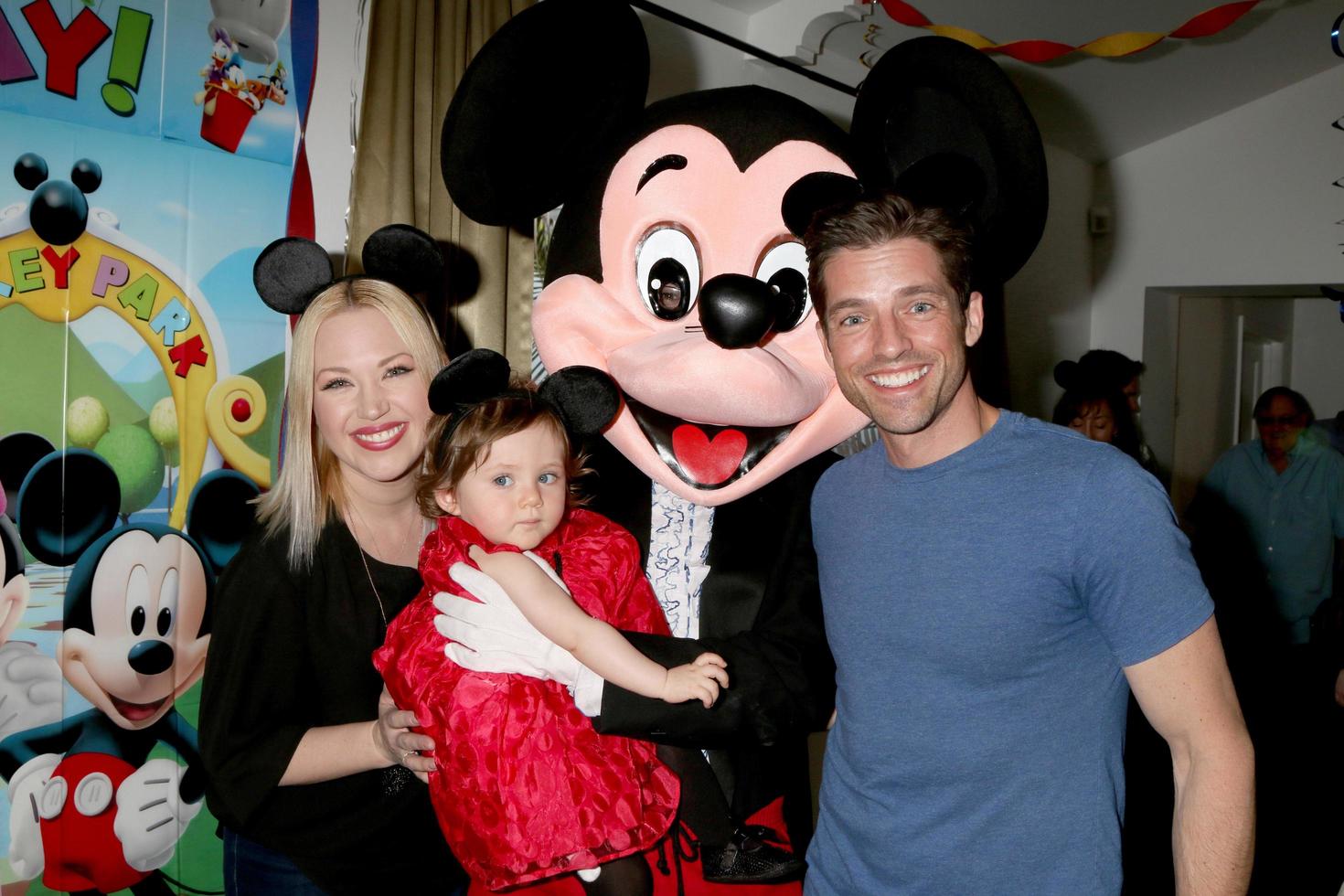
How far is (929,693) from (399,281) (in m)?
1.06

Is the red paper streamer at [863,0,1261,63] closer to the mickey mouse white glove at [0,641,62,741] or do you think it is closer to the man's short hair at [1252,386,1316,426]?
the man's short hair at [1252,386,1316,426]

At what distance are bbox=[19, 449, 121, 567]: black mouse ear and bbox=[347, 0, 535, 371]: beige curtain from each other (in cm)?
73

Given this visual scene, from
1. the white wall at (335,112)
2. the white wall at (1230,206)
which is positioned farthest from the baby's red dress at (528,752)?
the white wall at (1230,206)

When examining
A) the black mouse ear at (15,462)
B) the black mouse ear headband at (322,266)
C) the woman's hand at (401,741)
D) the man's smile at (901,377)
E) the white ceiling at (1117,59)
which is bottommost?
the woman's hand at (401,741)

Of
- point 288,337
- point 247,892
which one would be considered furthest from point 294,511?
point 288,337

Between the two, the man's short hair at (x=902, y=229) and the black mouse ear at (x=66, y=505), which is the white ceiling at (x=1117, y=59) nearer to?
the man's short hair at (x=902, y=229)

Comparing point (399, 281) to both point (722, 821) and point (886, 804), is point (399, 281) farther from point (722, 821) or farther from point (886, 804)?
point (886, 804)

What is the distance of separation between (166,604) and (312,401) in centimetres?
96

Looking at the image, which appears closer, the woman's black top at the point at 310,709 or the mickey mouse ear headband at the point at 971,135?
the woman's black top at the point at 310,709

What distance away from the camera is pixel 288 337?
2391mm

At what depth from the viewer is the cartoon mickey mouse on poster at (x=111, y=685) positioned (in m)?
2.02

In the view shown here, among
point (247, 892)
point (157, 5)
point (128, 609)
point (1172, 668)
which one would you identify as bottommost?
point (247, 892)

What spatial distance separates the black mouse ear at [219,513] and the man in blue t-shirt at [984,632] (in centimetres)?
158

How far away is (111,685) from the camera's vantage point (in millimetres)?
2107
